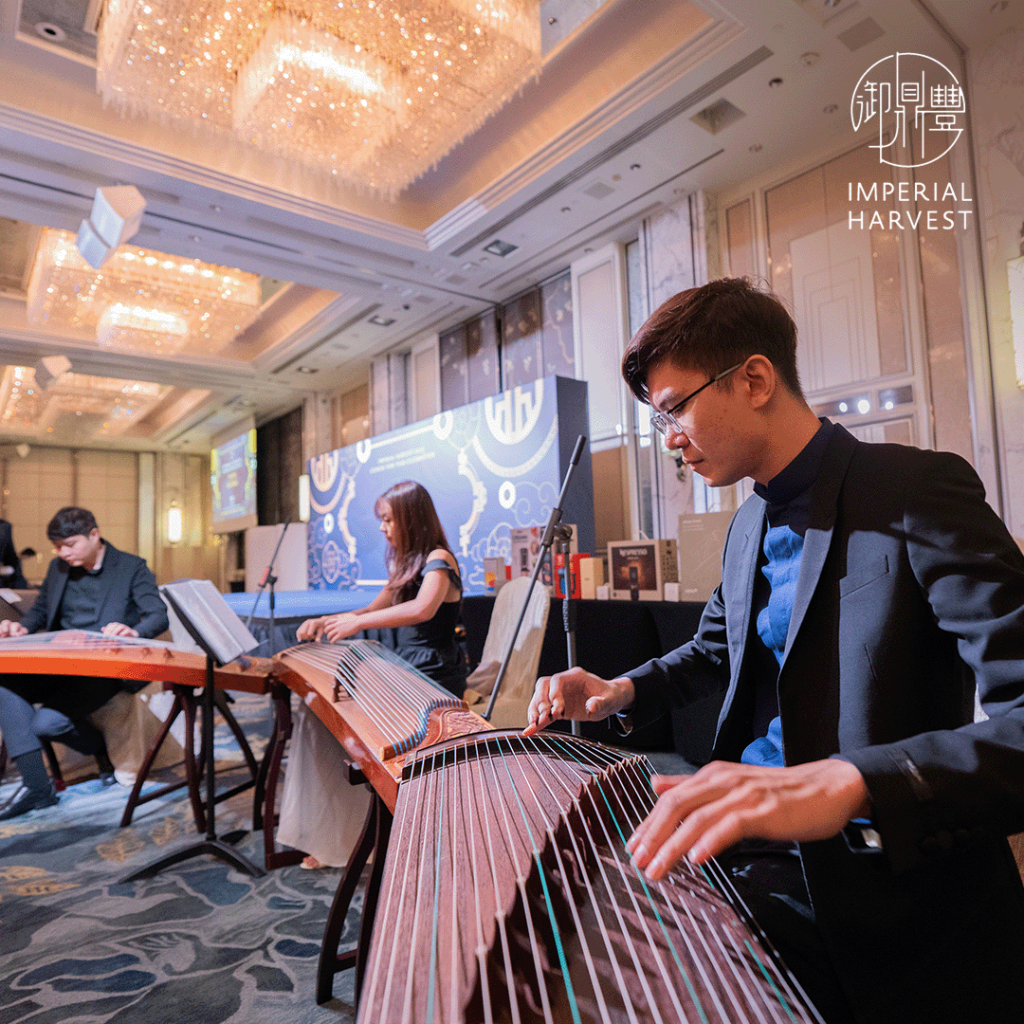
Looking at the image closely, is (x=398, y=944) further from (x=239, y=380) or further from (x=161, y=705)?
(x=239, y=380)

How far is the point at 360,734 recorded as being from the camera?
1.26 metres

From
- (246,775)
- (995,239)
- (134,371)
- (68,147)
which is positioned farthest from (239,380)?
(995,239)

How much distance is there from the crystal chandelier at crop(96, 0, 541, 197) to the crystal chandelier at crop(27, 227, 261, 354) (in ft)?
9.15

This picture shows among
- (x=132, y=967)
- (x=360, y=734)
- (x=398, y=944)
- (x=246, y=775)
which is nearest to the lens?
(x=398, y=944)

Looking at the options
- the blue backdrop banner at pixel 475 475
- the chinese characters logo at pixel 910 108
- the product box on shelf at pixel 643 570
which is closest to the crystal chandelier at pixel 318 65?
the chinese characters logo at pixel 910 108

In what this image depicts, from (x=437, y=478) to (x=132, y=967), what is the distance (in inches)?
205

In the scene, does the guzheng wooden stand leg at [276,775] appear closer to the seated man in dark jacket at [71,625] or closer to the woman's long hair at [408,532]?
the woman's long hair at [408,532]

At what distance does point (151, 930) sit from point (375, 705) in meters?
1.06

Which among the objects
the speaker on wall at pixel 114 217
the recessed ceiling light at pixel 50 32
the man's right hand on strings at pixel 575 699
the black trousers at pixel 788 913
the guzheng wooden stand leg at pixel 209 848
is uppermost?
the recessed ceiling light at pixel 50 32

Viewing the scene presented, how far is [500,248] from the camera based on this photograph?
5.71 metres

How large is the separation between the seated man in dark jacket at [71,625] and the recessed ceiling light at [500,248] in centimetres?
384

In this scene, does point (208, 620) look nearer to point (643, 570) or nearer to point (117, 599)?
point (117, 599)

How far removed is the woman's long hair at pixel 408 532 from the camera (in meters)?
2.59

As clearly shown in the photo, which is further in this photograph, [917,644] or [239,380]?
[239,380]
